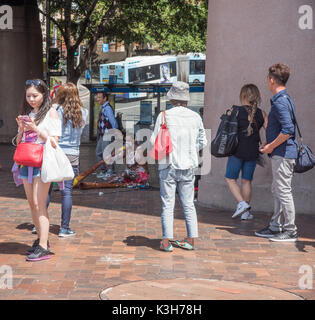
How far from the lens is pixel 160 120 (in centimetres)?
670

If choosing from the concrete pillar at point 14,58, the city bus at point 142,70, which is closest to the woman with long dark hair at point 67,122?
the concrete pillar at point 14,58

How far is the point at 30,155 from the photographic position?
20.0 ft

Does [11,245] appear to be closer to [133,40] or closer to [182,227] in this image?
[182,227]

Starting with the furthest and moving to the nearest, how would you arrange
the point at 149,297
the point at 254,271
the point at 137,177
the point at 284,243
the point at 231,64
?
the point at 137,177 < the point at 231,64 < the point at 284,243 < the point at 254,271 < the point at 149,297

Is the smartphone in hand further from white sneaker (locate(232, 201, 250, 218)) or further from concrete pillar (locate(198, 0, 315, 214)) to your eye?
concrete pillar (locate(198, 0, 315, 214))

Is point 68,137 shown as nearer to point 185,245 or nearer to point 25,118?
point 25,118

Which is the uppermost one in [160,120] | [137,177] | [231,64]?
[231,64]

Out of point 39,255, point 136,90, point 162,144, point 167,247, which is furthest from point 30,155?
point 136,90

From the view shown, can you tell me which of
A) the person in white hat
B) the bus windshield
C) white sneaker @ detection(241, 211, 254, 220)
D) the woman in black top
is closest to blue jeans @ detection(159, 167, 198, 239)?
the person in white hat

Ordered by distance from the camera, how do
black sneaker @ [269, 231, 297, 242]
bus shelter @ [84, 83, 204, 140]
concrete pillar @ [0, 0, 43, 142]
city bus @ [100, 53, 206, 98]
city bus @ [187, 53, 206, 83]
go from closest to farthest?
black sneaker @ [269, 231, 297, 242]
bus shelter @ [84, 83, 204, 140]
concrete pillar @ [0, 0, 43, 142]
city bus @ [100, 53, 206, 98]
city bus @ [187, 53, 206, 83]

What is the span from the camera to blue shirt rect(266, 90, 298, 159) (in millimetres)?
6957

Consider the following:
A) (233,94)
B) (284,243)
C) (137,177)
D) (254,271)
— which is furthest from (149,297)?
(137,177)

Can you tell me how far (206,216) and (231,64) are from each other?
2.15 metres

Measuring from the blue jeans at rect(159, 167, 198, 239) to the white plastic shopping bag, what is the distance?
3.48 feet
